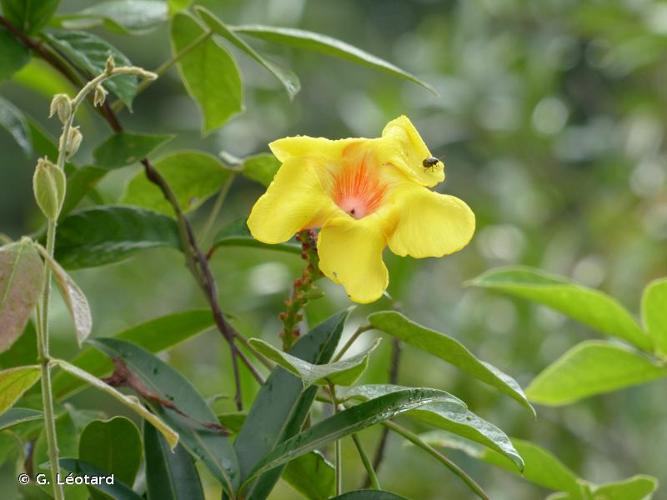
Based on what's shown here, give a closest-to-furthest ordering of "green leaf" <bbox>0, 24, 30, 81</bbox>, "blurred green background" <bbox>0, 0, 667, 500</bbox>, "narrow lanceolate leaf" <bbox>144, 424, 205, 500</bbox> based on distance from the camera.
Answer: "narrow lanceolate leaf" <bbox>144, 424, 205, 500</bbox>
"green leaf" <bbox>0, 24, 30, 81</bbox>
"blurred green background" <bbox>0, 0, 667, 500</bbox>

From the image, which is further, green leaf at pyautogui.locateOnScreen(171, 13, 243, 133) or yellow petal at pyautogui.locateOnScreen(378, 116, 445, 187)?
green leaf at pyautogui.locateOnScreen(171, 13, 243, 133)

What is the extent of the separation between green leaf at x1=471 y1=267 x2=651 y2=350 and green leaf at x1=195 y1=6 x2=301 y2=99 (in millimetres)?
204

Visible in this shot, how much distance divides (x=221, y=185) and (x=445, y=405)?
29 cm

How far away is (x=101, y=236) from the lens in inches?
26.6

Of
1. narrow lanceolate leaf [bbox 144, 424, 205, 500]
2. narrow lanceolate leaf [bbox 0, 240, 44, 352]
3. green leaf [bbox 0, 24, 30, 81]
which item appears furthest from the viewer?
green leaf [bbox 0, 24, 30, 81]

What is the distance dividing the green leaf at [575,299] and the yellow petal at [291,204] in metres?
0.25

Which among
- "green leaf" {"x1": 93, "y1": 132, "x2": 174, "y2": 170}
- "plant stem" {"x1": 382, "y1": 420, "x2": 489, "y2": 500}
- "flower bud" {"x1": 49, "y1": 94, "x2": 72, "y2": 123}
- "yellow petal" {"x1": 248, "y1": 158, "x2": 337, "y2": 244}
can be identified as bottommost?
"plant stem" {"x1": 382, "y1": 420, "x2": 489, "y2": 500}

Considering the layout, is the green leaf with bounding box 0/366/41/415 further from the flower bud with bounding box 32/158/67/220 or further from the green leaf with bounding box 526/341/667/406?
the green leaf with bounding box 526/341/667/406

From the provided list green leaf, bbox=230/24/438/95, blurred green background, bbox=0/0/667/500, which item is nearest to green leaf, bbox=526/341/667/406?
green leaf, bbox=230/24/438/95

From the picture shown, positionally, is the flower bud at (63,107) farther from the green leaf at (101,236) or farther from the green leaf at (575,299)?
the green leaf at (575,299)

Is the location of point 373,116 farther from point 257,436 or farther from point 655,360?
point 257,436

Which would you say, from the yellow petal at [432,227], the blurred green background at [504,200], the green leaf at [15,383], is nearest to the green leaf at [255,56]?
the yellow petal at [432,227]

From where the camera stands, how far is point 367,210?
0.56m

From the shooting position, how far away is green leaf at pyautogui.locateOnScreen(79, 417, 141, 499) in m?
0.59
